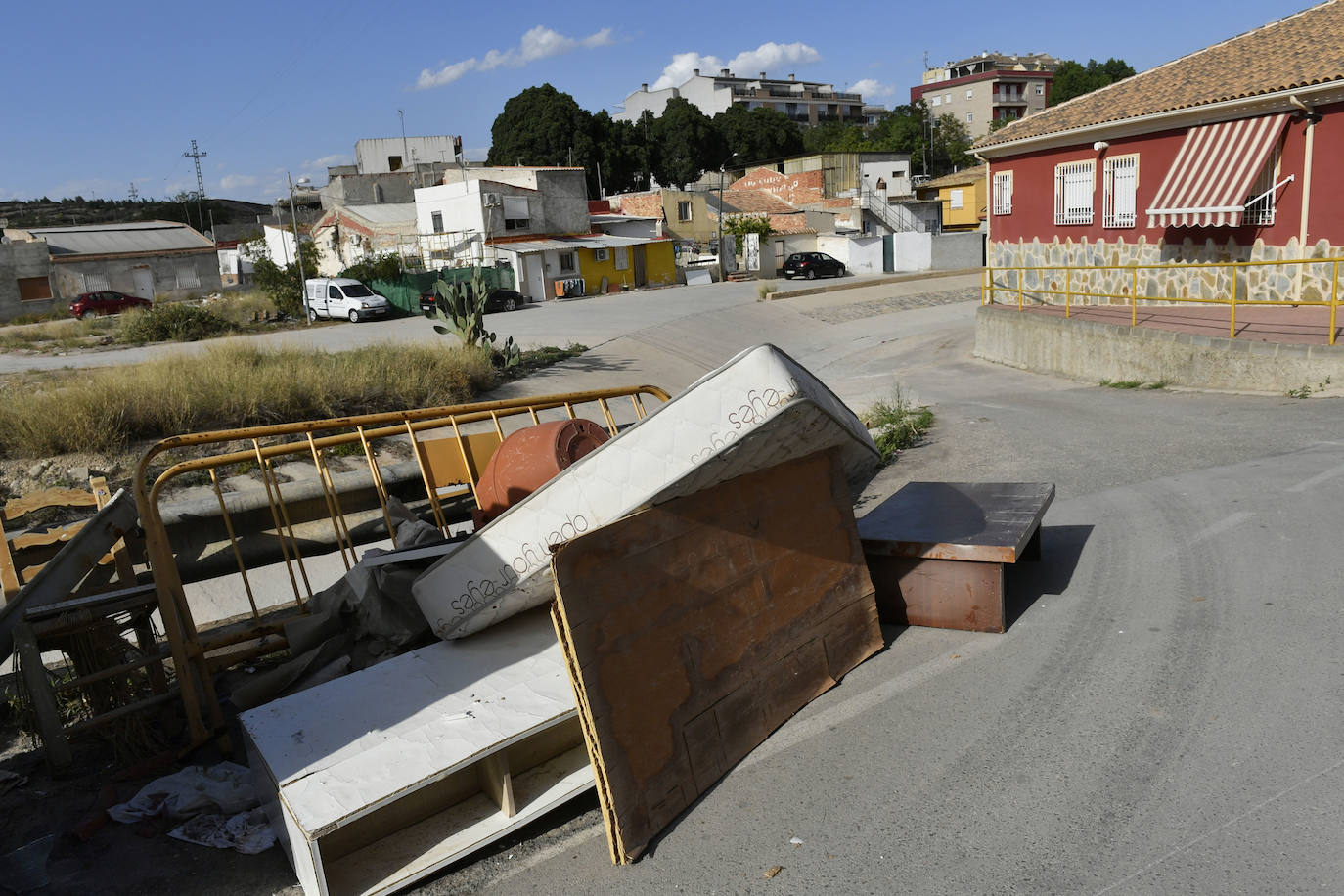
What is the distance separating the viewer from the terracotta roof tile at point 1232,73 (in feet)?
54.2

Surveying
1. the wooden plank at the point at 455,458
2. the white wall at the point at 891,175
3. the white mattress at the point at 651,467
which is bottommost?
the wooden plank at the point at 455,458

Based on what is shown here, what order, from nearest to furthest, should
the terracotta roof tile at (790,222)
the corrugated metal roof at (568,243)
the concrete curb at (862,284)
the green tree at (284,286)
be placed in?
1. the concrete curb at (862,284)
2. the green tree at (284,286)
3. the corrugated metal roof at (568,243)
4. the terracotta roof tile at (790,222)

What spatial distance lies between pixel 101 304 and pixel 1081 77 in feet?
321

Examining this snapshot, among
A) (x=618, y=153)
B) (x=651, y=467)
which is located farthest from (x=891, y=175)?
(x=651, y=467)

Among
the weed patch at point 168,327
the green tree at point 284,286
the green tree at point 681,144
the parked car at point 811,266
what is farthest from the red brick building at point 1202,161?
the green tree at point 681,144

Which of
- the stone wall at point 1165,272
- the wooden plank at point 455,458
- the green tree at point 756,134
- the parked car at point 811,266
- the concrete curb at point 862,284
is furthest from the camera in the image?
the green tree at point 756,134

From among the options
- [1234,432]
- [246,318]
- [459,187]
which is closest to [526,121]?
[459,187]

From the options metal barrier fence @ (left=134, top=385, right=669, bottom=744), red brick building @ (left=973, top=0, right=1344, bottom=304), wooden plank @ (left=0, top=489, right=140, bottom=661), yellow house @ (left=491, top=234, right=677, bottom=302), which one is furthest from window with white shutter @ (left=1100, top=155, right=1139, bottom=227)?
yellow house @ (left=491, top=234, right=677, bottom=302)

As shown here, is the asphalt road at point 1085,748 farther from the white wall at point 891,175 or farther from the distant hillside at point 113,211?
the distant hillside at point 113,211

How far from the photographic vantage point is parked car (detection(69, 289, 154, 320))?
141ft

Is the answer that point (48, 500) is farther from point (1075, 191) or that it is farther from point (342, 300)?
point (342, 300)

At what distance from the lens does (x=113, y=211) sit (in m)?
102

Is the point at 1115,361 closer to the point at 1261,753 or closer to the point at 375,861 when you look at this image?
the point at 1261,753

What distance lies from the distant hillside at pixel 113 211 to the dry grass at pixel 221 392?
83.3 metres
